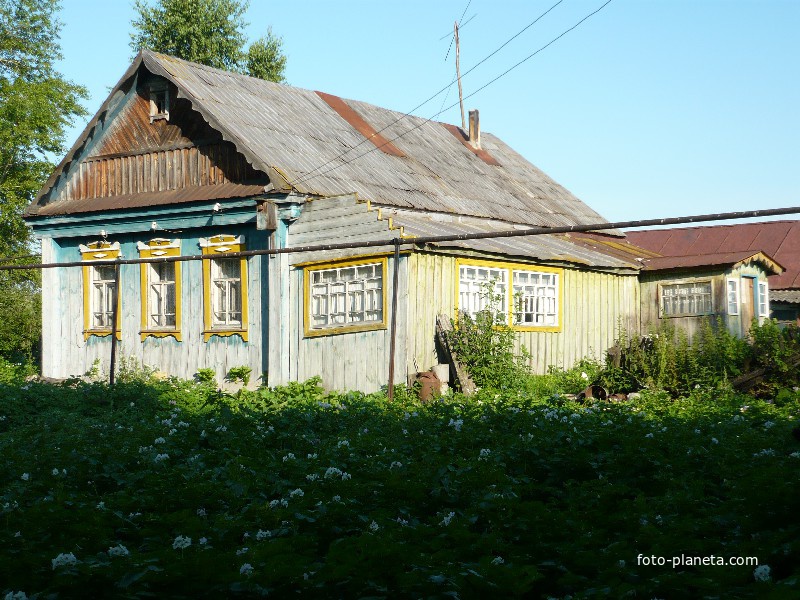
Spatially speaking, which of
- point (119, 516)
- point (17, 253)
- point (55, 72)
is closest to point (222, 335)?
point (119, 516)

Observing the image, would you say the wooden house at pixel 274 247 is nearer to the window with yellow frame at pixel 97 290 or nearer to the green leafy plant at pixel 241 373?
the window with yellow frame at pixel 97 290

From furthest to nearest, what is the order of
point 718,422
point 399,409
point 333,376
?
point 333,376 → point 399,409 → point 718,422

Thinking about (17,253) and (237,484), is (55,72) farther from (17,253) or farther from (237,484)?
(237,484)

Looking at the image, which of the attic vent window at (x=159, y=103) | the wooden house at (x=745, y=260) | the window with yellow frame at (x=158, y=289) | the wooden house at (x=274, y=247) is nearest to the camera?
the wooden house at (x=274, y=247)

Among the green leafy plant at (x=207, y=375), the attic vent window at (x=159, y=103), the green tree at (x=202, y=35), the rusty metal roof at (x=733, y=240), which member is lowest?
the green leafy plant at (x=207, y=375)

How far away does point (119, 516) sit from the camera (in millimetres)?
5293

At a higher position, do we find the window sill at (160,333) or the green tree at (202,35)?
the green tree at (202,35)

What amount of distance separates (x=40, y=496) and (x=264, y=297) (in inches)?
395

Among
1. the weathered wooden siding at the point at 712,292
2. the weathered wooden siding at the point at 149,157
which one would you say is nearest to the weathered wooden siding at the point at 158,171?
the weathered wooden siding at the point at 149,157

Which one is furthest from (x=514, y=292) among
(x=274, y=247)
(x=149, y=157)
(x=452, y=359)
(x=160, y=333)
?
(x=149, y=157)

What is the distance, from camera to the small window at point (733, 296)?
59.9ft

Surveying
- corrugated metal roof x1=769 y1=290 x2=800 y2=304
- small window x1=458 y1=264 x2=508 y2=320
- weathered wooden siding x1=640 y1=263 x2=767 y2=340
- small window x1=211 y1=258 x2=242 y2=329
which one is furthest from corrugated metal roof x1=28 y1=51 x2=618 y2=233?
corrugated metal roof x1=769 y1=290 x2=800 y2=304

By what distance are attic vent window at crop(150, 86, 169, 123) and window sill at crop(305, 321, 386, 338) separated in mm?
5518

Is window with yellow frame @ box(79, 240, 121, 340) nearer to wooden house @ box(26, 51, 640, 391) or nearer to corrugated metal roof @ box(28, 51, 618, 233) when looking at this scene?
wooden house @ box(26, 51, 640, 391)
